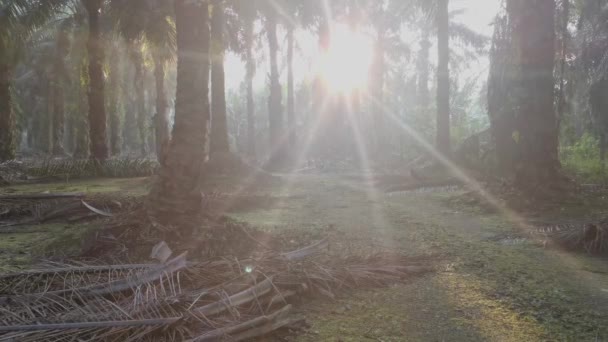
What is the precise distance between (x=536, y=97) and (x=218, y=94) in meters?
8.81

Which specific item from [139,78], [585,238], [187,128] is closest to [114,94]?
[139,78]

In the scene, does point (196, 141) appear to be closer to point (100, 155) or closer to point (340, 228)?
point (340, 228)

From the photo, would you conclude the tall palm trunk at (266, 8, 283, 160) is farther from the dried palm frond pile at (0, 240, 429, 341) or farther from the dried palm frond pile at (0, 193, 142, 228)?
the dried palm frond pile at (0, 240, 429, 341)

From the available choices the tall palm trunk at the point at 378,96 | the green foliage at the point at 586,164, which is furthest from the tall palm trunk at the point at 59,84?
the green foliage at the point at 586,164

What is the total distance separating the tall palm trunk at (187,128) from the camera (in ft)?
16.0

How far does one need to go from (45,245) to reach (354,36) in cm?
2096

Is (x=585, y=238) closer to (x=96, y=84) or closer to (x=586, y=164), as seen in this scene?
(x=586, y=164)

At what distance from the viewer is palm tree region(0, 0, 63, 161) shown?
37.6ft

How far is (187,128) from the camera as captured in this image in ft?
16.6

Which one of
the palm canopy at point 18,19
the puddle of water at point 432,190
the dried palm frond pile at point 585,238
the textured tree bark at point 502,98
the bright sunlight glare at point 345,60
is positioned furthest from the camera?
the bright sunlight glare at point 345,60

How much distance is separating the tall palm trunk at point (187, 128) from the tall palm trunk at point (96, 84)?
31.2 feet

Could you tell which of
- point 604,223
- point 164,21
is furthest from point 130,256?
point 164,21

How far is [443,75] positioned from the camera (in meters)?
15.5

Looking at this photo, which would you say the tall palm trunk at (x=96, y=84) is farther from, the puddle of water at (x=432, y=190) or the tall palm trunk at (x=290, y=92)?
the puddle of water at (x=432, y=190)
